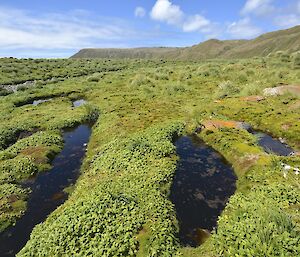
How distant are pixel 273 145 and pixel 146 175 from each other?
16.0 metres

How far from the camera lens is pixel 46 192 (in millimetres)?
24922

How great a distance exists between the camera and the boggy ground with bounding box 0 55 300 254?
1655 cm

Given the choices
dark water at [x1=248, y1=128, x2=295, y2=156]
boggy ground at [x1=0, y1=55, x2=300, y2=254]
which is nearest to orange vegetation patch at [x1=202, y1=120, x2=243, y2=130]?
boggy ground at [x1=0, y1=55, x2=300, y2=254]

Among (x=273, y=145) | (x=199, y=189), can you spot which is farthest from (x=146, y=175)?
(x=273, y=145)

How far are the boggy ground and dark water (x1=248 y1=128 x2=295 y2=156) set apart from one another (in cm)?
113

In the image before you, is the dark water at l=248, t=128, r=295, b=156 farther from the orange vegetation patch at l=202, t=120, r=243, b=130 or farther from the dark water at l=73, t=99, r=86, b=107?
the dark water at l=73, t=99, r=86, b=107

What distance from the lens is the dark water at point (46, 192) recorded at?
63.4ft

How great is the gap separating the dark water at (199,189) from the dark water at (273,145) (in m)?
5.51

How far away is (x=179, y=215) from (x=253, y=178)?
749cm

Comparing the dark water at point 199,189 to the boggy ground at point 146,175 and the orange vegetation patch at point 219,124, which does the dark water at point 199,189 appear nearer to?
the boggy ground at point 146,175

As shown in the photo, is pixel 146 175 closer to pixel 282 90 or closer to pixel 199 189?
pixel 199 189

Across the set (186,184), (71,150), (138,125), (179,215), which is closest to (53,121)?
(71,150)

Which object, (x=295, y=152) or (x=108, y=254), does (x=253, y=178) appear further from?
(x=108, y=254)

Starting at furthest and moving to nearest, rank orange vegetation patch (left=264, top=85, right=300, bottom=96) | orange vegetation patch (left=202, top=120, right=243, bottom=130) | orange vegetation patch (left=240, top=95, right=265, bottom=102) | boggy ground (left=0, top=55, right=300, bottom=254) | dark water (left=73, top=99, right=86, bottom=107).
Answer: dark water (left=73, top=99, right=86, bottom=107) → orange vegetation patch (left=264, top=85, right=300, bottom=96) → orange vegetation patch (left=240, top=95, right=265, bottom=102) → orange vegetation patch (left=202, top=120, right=243, bottom=130) → boggy ground (left=0, top=55, right=300, bottom=254)
